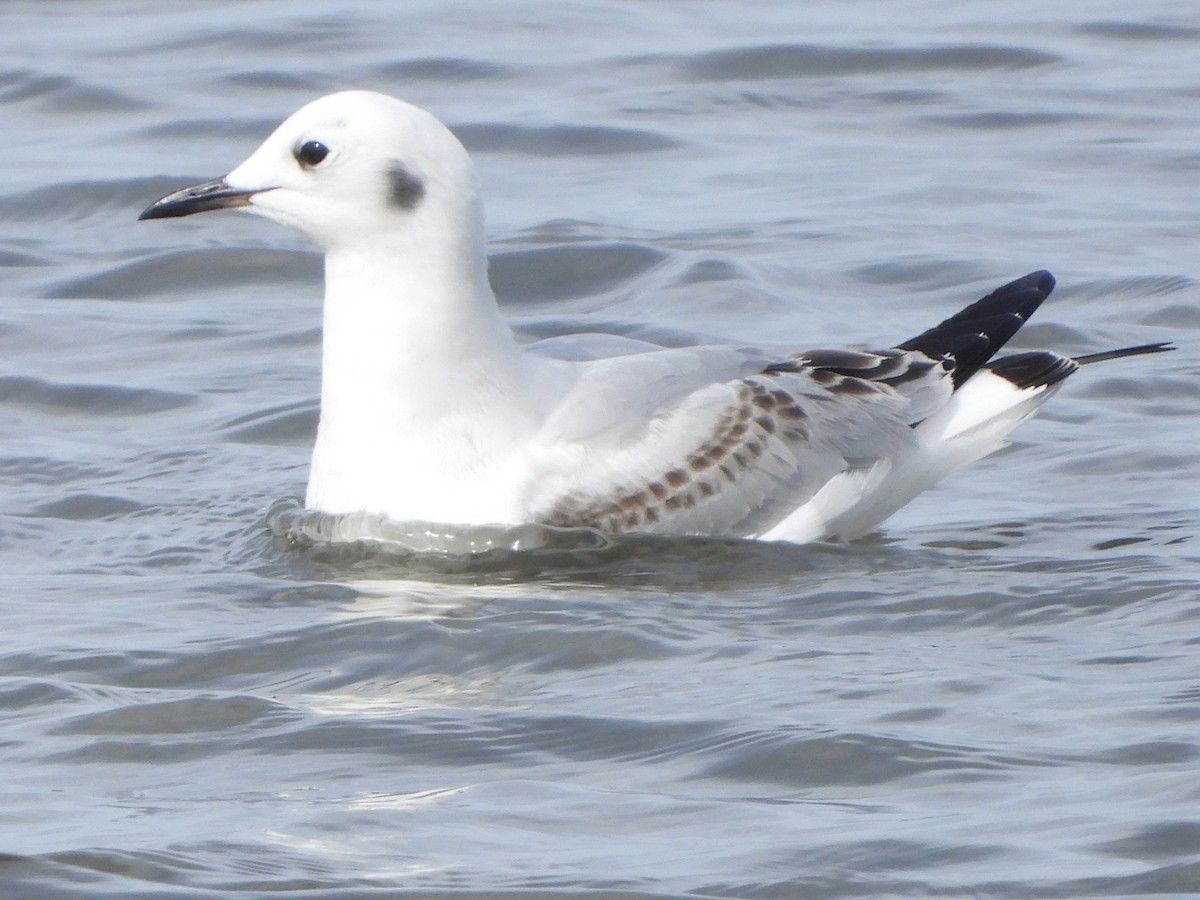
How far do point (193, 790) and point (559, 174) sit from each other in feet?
26.6

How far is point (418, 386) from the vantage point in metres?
7.29

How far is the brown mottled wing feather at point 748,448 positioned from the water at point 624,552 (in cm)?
14

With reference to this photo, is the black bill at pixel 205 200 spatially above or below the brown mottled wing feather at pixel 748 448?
above

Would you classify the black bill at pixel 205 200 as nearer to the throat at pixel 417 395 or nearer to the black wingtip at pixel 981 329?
the throat at pixel 417 395

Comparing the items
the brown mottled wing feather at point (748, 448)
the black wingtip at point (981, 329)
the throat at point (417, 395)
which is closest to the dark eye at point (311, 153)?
the throat at point (417, 395)

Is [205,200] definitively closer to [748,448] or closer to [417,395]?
[417,395]

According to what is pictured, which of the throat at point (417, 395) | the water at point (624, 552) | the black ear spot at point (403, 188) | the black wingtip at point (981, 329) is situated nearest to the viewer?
the water at point (624, 552)

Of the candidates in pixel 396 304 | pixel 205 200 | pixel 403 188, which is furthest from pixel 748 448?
pixel 205 200

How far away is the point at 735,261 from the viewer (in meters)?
11.1

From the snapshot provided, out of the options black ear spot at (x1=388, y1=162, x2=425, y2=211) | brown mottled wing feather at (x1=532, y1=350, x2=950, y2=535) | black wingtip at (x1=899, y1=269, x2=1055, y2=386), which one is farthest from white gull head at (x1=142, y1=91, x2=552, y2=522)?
black wingtip at (x1=899, y1=269, x2=1055, y2=386)

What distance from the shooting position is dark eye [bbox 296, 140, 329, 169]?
7.29 m

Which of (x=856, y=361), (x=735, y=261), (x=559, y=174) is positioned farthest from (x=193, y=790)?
(x=559, y=174)

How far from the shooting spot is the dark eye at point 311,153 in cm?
729

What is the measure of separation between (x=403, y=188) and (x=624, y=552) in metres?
1.21
